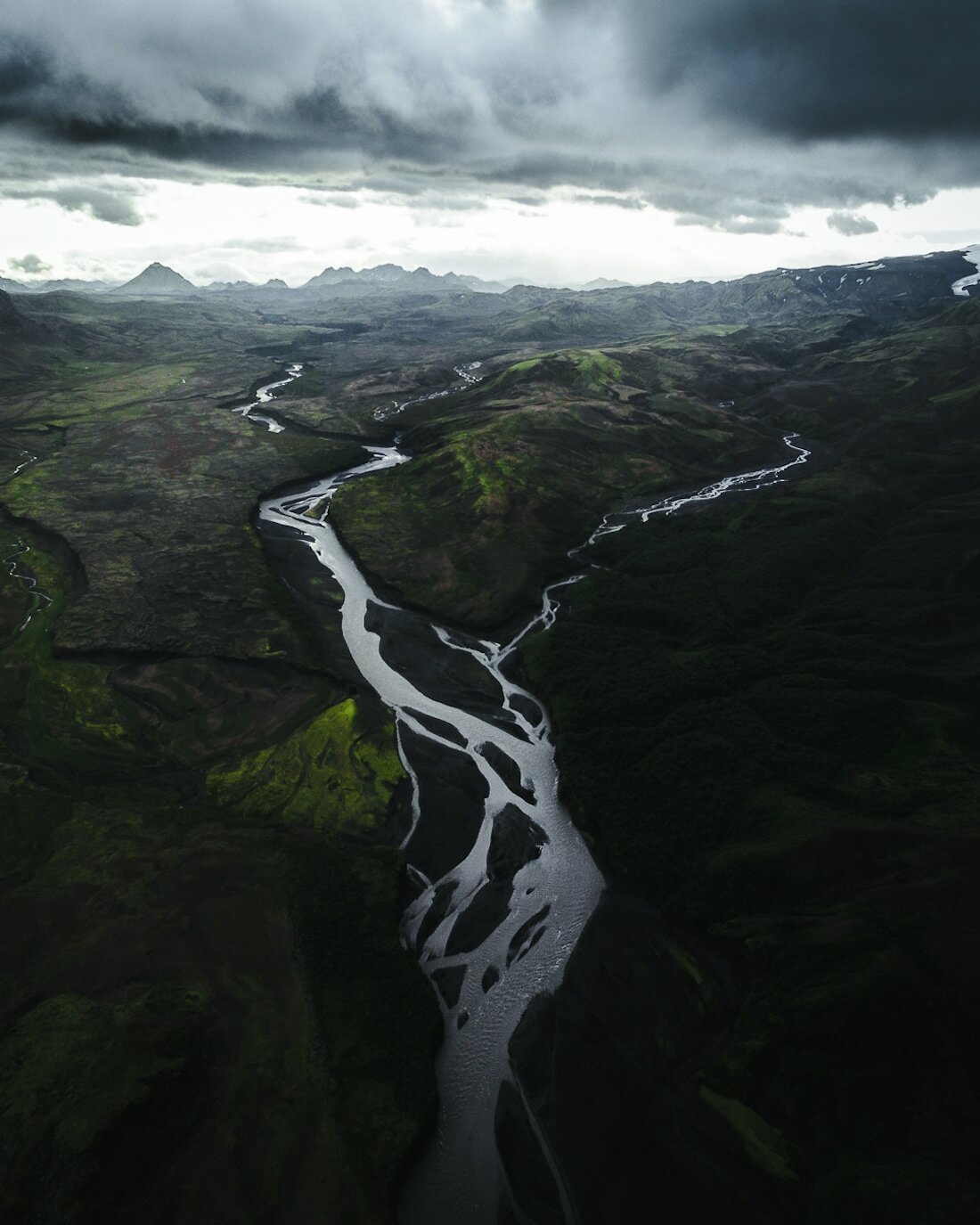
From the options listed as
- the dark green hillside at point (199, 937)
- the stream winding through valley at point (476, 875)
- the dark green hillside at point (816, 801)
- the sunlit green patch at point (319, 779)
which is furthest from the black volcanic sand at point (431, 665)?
the sunlit green patch at point (319, 779)

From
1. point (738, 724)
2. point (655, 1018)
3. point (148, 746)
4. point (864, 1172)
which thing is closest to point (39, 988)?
point (148, 746)

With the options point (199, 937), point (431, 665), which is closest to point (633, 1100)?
point (199, 937)

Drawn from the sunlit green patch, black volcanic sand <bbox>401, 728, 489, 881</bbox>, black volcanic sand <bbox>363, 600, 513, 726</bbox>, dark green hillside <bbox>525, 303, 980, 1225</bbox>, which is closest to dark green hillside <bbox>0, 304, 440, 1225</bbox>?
the sunlit green patch

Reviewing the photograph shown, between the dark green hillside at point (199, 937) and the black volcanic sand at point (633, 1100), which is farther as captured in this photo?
the black volcanic sand at point (633, 1100)

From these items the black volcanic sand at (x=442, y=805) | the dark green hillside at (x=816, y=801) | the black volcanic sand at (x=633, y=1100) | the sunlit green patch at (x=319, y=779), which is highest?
the dark green hillside at (x=816, y=801)

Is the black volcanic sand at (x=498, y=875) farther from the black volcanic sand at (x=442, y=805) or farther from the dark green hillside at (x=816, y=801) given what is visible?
the dark green hillside at (x=816, y=801)

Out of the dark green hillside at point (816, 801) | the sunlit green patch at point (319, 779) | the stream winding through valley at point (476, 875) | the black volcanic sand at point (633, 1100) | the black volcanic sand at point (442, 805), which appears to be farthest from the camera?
the sunlit green patch at point (319, 779)
